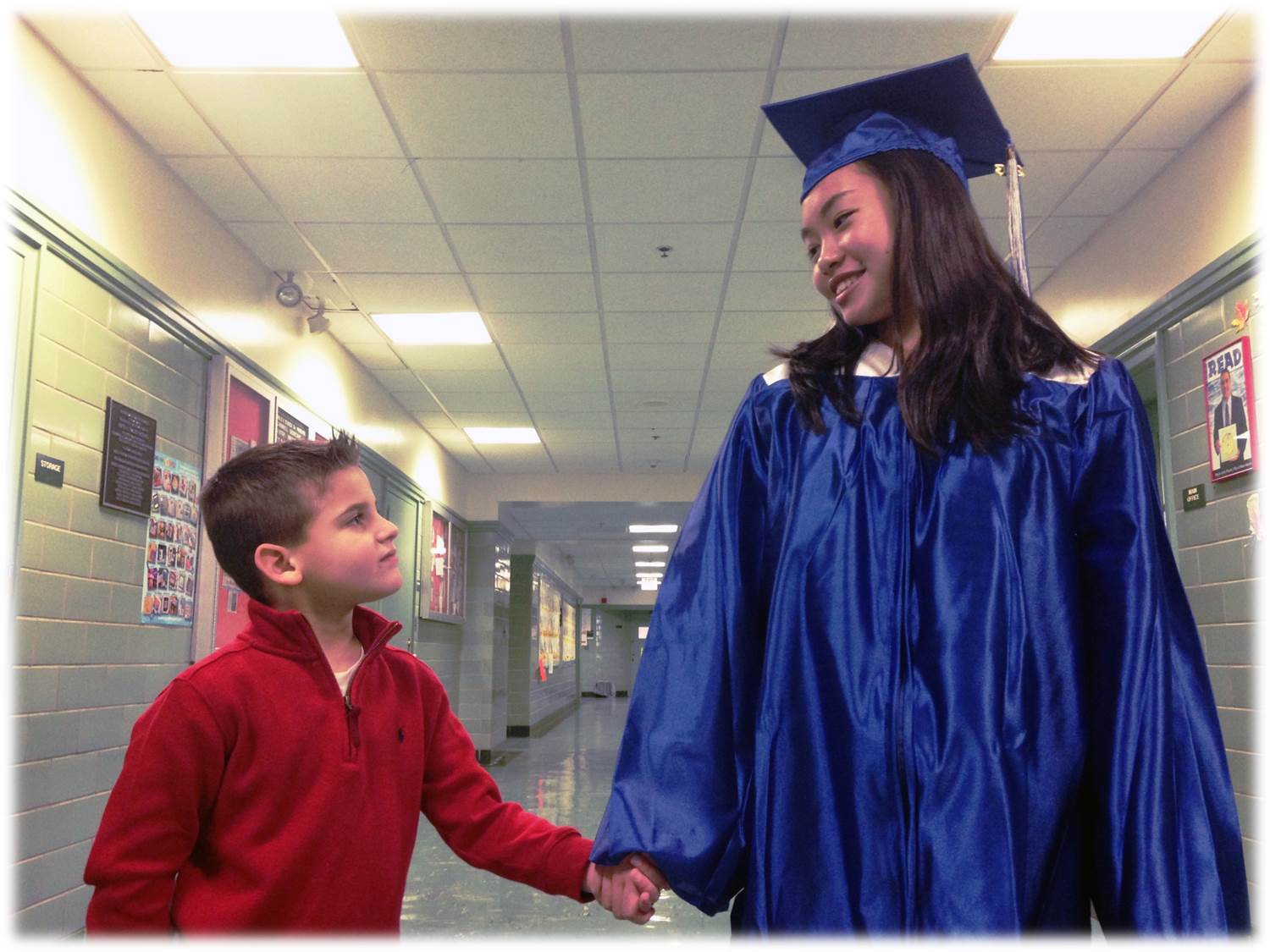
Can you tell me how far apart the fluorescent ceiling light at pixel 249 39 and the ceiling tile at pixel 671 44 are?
73 centimetres

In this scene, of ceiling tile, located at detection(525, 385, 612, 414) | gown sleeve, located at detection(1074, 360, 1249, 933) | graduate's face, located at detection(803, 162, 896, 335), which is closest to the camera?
gown sleeve, located at detection(1074, 360, 1249, 933)

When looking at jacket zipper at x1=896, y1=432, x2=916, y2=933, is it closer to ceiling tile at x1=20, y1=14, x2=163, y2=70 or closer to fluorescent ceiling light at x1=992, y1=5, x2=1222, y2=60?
fluorescent ceiling light at x1=992, y1=5, x2=1222, y2=60

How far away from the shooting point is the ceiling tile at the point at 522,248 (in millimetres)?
4473

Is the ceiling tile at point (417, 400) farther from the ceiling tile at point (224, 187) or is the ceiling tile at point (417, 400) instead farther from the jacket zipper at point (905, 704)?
the jacket zipper at point (905, 704)

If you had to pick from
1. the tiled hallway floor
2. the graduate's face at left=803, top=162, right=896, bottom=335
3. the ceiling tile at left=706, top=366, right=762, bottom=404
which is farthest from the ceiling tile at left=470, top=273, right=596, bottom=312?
the graduate's face at left=803, top=162, right=896, bottom=335

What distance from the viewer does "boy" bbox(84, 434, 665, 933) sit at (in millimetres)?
1275

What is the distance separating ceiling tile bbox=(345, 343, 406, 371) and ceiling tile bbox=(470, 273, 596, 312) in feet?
3.60

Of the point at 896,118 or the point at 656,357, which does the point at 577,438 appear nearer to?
the point at 656,357

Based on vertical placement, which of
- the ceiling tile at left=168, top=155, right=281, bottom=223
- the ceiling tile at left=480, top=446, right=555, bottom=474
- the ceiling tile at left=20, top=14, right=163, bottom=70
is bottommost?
the ceiling tile at left=480, top=446, right=555, bottom=474

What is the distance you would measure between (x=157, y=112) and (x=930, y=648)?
3.42 m

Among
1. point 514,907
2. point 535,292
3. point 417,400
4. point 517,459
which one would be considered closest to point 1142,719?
point 514,907

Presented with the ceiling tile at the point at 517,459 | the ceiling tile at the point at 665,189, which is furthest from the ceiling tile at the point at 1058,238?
the ceiling tile at the point at 517,459

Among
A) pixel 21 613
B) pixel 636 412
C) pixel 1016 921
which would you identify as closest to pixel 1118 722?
pixel 1016 921

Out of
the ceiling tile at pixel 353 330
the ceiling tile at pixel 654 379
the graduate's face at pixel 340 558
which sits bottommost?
the graduate's face at pixel 340 558
